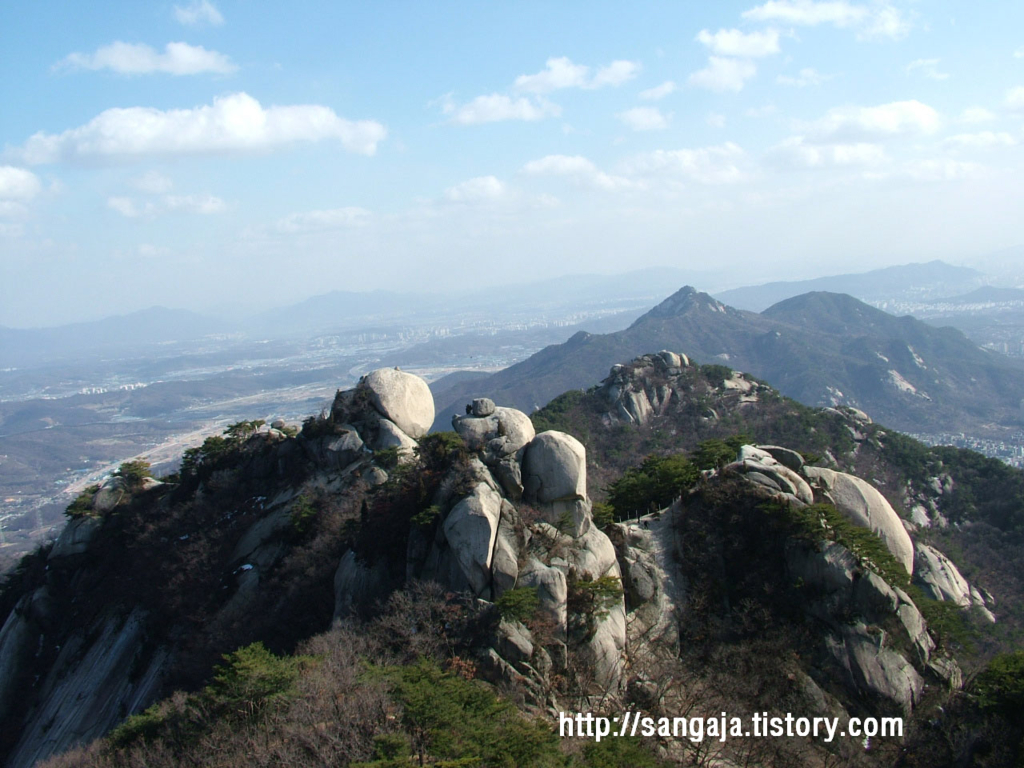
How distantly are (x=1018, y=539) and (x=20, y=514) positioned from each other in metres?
114

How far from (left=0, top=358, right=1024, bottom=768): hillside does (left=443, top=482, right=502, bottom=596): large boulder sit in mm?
62

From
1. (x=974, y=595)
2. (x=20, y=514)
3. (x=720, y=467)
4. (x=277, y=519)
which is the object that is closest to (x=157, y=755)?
(x=277, y=519)

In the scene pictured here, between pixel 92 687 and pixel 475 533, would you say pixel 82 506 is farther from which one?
pixel 475 533

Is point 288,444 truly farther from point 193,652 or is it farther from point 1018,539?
point 1018,539

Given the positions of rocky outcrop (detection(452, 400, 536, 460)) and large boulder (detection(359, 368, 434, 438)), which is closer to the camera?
rocky outcrop (detection(452, 400, 536, 460))

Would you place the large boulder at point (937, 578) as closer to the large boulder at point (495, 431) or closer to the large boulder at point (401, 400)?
the large boulder at point (495, 431)

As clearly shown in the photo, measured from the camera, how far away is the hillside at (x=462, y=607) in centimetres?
1353

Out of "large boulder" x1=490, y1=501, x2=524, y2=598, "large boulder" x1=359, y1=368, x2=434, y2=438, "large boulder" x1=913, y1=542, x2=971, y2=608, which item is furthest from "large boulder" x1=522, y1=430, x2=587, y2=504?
"large boulder" x1=913, y1=542, x2=971, y2=608

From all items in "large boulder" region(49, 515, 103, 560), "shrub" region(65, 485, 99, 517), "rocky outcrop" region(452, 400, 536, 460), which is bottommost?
"large boulder" region(49, 515, 103, 560)

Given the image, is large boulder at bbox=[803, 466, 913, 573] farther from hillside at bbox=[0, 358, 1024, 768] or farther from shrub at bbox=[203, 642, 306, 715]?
shrub at bbox=[203, 642, 306, 715]

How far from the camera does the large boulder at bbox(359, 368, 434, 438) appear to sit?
28.2 m

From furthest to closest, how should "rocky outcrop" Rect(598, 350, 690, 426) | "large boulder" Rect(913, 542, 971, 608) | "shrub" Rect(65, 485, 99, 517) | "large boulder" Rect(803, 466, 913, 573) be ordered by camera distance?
"rocky outcrop" Rect(598, 350, 690, 426) → "shrub" Rect(65, 485, 99, 517) → "large boulder" Rect(913, 542, 971, 608) → "large boulder" Rect(803, 466, 913, 573)

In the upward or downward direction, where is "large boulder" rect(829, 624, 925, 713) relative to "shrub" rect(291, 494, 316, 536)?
downward

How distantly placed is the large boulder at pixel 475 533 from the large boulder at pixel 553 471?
96.9 inches
